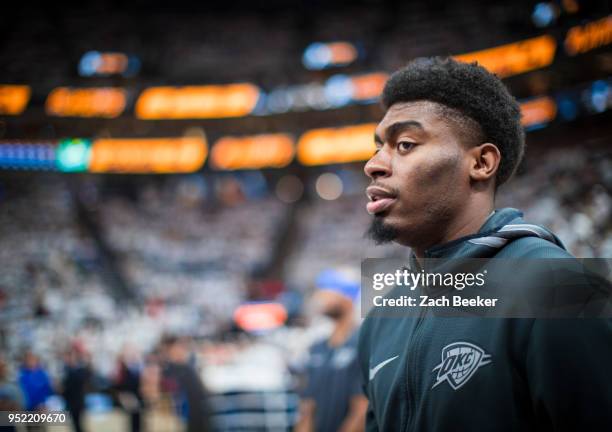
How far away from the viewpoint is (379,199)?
133 cm

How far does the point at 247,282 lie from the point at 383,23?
42.7 feet

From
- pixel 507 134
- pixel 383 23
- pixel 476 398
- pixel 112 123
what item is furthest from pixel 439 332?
pixel 383 23

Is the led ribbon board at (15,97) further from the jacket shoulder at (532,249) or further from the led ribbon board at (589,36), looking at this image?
the jacket shoulder at (532,249)

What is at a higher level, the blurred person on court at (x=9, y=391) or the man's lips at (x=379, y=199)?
the man's lips at (x=379, y=199)

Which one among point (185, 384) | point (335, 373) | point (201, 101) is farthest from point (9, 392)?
point (201, 101)

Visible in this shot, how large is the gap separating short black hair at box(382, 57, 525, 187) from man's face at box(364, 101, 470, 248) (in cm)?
4

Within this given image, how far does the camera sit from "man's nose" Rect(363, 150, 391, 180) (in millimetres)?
1317

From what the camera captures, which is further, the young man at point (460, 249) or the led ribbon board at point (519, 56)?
the led ribbon board at point (519, 56)

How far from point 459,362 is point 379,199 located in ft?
1.44

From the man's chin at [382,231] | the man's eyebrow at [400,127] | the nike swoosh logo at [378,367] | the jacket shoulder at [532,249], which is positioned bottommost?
the nike swoosh logo at [378,367]

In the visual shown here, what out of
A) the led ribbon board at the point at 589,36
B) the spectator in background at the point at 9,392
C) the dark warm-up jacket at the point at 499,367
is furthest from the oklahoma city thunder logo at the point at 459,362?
the led ribbon board at the point at 589,36

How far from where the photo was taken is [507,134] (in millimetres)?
1329

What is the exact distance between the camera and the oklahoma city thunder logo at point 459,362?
107cm

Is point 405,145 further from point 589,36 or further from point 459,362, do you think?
point 589,36
